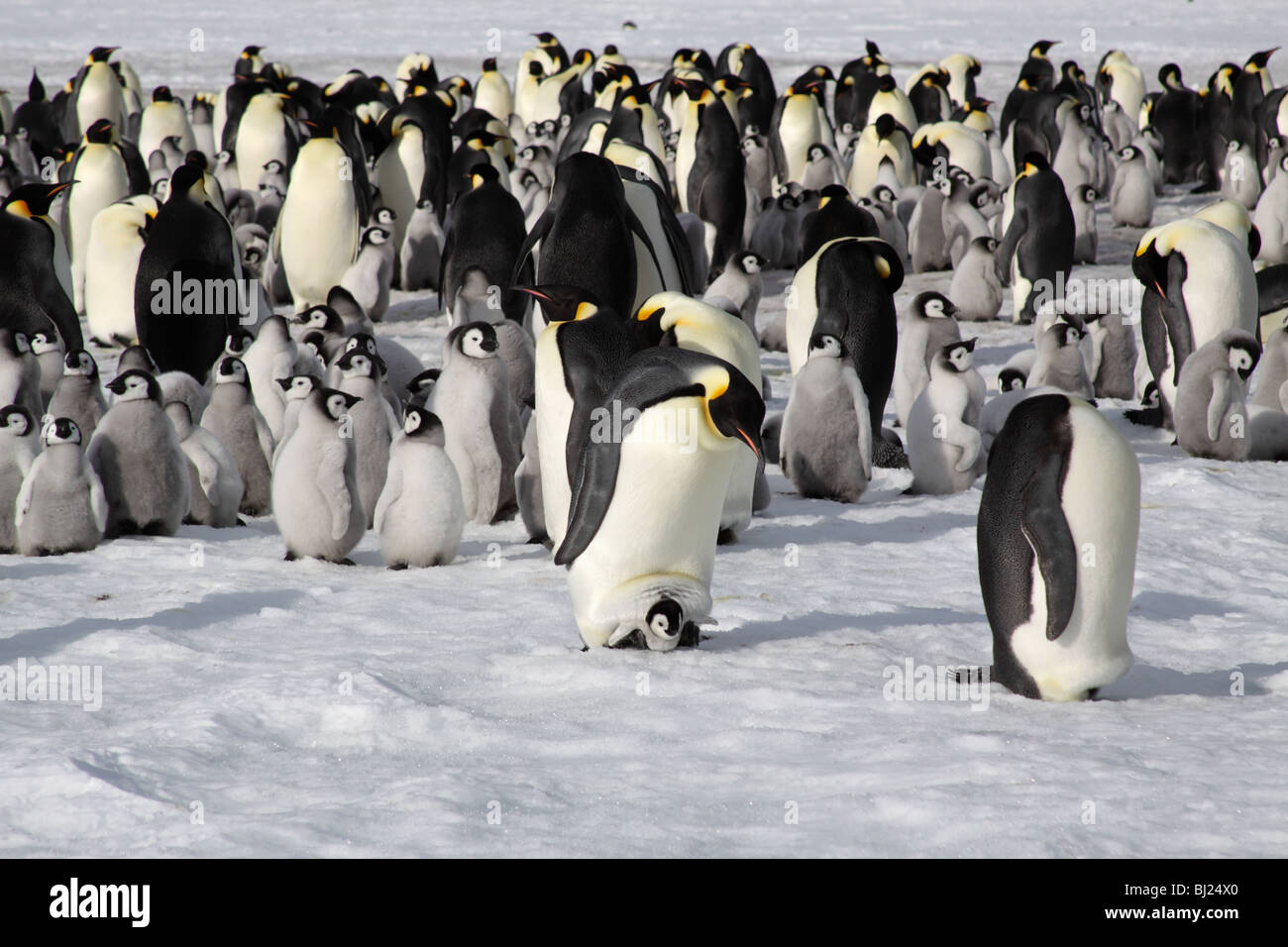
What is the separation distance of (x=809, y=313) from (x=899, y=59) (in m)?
20.9

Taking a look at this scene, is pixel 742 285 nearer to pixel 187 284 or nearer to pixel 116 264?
pixel 187 284

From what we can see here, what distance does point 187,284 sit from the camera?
7484mm

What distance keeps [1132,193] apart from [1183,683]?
9.95 m

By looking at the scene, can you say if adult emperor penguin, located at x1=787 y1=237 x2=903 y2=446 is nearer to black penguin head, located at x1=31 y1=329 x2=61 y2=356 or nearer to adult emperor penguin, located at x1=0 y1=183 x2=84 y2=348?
black penguin head, located at x1=31 y1=329 x2=61 y2=356

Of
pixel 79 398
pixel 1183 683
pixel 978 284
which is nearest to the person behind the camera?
pixel 1183 683

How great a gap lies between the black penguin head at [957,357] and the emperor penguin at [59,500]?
3058 millimetres

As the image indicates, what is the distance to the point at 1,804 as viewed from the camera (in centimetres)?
272

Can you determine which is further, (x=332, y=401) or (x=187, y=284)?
(x=187, y=284)

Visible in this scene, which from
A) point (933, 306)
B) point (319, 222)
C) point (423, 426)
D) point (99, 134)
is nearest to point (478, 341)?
point (423, 426)

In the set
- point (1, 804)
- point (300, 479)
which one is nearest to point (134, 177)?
point (300, 479)

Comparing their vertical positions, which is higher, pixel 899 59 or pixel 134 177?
pixel 899 59

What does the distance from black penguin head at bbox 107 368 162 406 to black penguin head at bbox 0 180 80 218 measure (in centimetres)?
286

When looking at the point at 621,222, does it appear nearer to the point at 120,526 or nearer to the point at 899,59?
the point at 120,526

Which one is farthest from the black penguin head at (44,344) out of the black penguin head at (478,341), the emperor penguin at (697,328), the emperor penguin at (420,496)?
the emperor penguin at (697,328)
